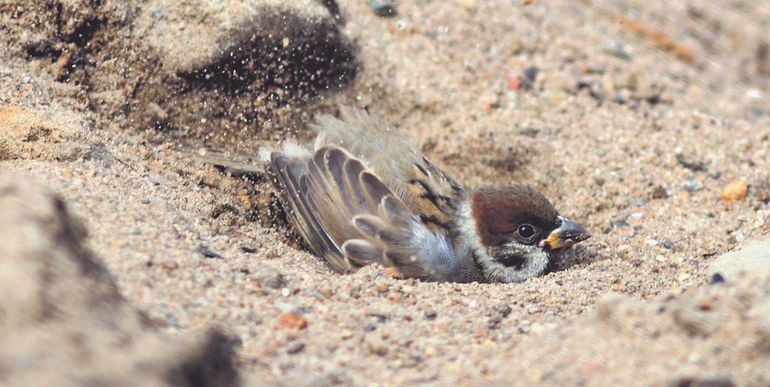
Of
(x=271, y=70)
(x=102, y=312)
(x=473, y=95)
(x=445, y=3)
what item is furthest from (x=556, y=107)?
(x=102, y=312)

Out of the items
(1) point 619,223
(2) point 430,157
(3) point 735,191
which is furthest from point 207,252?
(3) point 735,191

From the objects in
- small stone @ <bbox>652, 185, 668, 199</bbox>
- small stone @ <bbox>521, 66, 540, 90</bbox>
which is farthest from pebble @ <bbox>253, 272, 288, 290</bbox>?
small stone @ <bbox>521, 66, 540, 90</bbox>

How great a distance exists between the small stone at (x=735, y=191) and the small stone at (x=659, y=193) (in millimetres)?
326

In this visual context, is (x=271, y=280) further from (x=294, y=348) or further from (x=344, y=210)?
(x=344, y=210)

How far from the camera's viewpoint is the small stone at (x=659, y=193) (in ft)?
17.9

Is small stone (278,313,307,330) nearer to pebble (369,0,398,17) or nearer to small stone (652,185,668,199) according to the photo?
small stone (652,185,668,199)

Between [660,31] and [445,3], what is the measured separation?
2176 millimetres

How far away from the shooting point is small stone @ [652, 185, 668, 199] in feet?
17.9

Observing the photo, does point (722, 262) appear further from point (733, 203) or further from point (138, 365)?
point (138, 365)

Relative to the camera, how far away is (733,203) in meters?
5.39

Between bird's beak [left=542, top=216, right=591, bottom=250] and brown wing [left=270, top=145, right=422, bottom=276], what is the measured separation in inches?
28.5

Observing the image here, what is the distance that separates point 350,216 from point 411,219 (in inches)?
12.8

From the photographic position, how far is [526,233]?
486 cm

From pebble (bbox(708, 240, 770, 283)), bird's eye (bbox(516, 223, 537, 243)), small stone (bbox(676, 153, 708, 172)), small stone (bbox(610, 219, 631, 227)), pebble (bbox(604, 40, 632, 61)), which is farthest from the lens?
pebble (bbox(604, 40, 632, 61))
